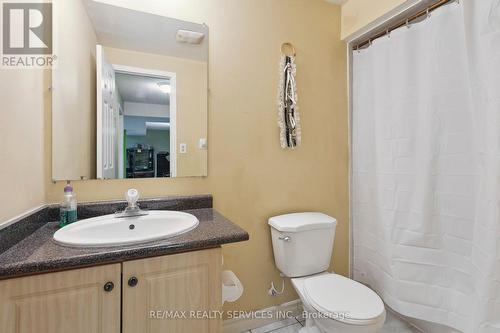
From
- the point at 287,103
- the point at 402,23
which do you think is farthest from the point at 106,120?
the point at 402,23

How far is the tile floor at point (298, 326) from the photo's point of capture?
1657 millimetres

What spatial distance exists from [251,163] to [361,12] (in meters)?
1.32

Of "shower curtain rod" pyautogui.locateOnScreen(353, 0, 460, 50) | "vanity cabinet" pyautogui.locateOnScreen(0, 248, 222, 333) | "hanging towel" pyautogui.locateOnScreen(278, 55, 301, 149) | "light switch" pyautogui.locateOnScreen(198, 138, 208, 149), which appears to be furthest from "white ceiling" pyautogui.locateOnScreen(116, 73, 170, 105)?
"shower curtain rod" pyautogui.locateOnScreen(353, 0, 460, 50)

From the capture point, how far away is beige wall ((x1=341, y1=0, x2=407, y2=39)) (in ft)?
5.23

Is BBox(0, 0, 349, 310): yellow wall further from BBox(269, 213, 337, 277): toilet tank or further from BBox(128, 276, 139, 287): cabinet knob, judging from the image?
BBox(128, 276, 139, 287): cabinet knob

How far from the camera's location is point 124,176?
141cm

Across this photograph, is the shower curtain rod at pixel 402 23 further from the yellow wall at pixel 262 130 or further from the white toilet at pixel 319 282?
the white toilet at pixel 319 282

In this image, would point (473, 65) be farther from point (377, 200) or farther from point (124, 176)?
point (124, 176)

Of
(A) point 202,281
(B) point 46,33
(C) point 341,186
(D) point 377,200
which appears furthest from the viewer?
(C) point 341,186

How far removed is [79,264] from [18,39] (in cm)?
102

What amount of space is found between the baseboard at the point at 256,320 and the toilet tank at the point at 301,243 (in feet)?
1.13

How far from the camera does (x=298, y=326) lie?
173 cm

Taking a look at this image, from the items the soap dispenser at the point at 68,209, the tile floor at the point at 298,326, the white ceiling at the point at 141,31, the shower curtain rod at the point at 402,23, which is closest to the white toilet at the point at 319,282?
the tile floor at the point at 298,326

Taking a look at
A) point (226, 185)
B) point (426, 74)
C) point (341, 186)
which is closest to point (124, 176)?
point (226, 185)
